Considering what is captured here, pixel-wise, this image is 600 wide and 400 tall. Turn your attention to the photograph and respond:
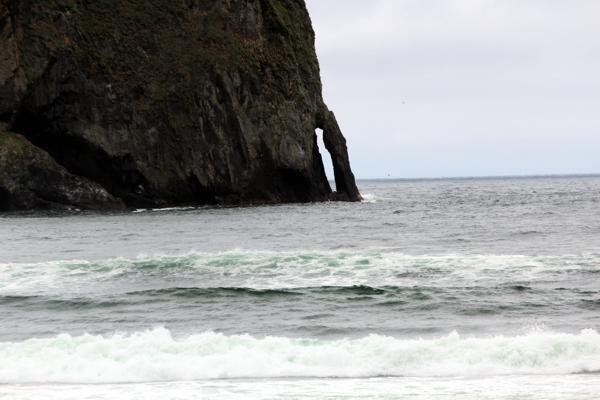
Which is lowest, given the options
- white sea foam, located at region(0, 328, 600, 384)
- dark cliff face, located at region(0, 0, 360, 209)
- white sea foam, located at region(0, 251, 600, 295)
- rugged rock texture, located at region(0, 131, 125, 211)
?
white sea foam, located at region(0, 328, 600, 384)

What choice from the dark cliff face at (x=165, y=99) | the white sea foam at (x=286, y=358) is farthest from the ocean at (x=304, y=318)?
the dark cliff face at (x=165, y=99)

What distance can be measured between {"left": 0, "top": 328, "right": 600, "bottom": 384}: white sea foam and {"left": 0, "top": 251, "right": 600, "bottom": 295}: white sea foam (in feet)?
18.5

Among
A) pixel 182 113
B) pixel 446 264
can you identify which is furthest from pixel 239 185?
pixel 446 264

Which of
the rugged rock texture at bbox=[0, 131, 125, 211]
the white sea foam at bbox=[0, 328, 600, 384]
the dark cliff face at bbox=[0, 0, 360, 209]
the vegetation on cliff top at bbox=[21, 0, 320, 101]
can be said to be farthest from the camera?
the vegetation on cliff top at bbox=[21, 0, 320, 101]

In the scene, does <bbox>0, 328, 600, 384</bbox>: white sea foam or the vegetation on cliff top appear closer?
<bbox>0, 328, 600, 384</bbox>: white sea foam

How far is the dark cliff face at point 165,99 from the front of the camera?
Answer: 52.0 m

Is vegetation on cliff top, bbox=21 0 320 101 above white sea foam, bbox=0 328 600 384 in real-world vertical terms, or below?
above

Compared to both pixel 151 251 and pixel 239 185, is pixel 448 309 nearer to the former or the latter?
pixel 151 251

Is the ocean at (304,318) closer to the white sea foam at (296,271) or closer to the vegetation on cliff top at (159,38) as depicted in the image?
the white sea foam at (296,271)

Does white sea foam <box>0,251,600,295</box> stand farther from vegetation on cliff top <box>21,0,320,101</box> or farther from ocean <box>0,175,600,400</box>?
vegetation on cliff top <box>21,0,320,101</box>

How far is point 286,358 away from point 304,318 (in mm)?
3007

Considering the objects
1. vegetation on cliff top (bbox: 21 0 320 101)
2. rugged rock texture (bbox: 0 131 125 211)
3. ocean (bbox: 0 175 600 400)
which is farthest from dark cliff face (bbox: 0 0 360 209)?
ocean (bbox: 0 175 600 400)

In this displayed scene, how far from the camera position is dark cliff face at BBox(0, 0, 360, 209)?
52031mm

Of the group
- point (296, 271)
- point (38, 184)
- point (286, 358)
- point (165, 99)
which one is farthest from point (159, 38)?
point (286, 358)
